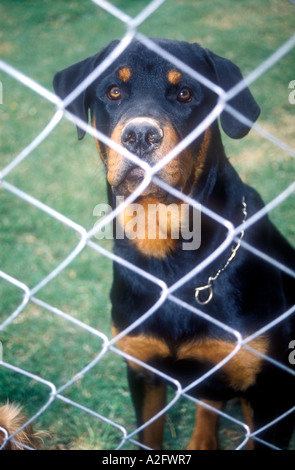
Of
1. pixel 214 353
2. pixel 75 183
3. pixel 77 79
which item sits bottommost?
pixel 75 183

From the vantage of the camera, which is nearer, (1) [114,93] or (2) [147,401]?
(1) [114,93]

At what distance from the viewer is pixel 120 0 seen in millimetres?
7969

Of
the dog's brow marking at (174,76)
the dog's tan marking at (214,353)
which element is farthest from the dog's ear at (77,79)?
the dog's tan marking at (214,353)

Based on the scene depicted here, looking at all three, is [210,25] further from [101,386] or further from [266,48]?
[101,386]

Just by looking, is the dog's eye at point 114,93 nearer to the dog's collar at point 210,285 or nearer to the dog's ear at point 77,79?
the dog's ear at point 77,79

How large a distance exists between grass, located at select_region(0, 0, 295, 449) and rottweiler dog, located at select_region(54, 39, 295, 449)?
0.49m

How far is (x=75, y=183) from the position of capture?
13.8 feet

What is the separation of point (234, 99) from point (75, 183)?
256 cm

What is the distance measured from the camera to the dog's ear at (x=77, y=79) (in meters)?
2.06

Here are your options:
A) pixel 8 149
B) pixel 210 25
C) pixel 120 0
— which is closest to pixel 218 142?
pixel 8 149

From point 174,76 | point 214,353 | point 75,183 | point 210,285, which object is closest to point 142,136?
point 174,76

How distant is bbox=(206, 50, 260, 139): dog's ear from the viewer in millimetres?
1862

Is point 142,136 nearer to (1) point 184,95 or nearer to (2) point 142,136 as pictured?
(2) point 142,136

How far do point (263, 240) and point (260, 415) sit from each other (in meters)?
0.76
